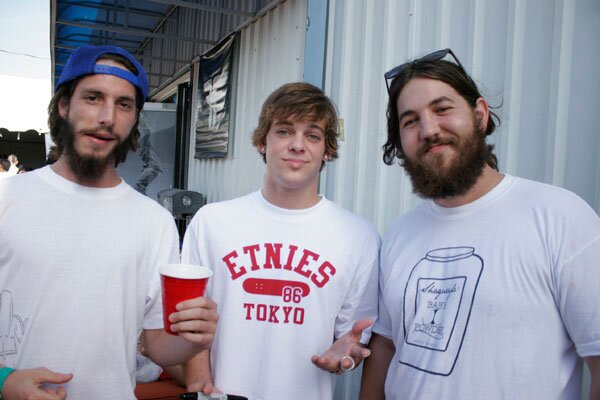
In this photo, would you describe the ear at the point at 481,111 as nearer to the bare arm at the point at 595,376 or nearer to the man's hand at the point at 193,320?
the bare arm at the point at 595,376

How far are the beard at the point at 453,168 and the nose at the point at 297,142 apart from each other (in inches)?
20.6

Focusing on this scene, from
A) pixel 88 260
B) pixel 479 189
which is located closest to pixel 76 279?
pixel 88 260

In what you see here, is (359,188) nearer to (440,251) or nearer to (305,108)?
(305,108)

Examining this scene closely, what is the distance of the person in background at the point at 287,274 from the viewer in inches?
78.1

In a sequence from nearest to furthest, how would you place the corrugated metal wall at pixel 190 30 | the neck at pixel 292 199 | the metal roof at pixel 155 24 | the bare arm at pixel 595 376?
the bare arm at pixel 595 376 → the neck at pixel 292 199 → the corrugated metal wall at pixel 190 30 → the metal roof at pixel 155 24

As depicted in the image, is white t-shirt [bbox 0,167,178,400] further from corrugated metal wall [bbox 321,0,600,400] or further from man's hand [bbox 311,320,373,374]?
corrugated metal wall [bbox 321,0,600,400]

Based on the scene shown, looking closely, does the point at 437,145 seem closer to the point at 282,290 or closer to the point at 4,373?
the point at 282,290

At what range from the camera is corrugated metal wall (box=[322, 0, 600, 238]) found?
6.81ft

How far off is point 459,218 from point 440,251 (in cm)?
15

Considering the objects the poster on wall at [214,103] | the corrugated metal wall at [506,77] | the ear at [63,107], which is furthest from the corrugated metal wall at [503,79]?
the poster on wall at [214,103]

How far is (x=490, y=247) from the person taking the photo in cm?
164

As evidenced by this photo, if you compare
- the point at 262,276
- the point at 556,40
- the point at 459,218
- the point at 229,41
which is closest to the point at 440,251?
the point at 459,218

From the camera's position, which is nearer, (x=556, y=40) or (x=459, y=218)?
(x=459, y=218)

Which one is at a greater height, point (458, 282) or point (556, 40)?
point (556, 40)
